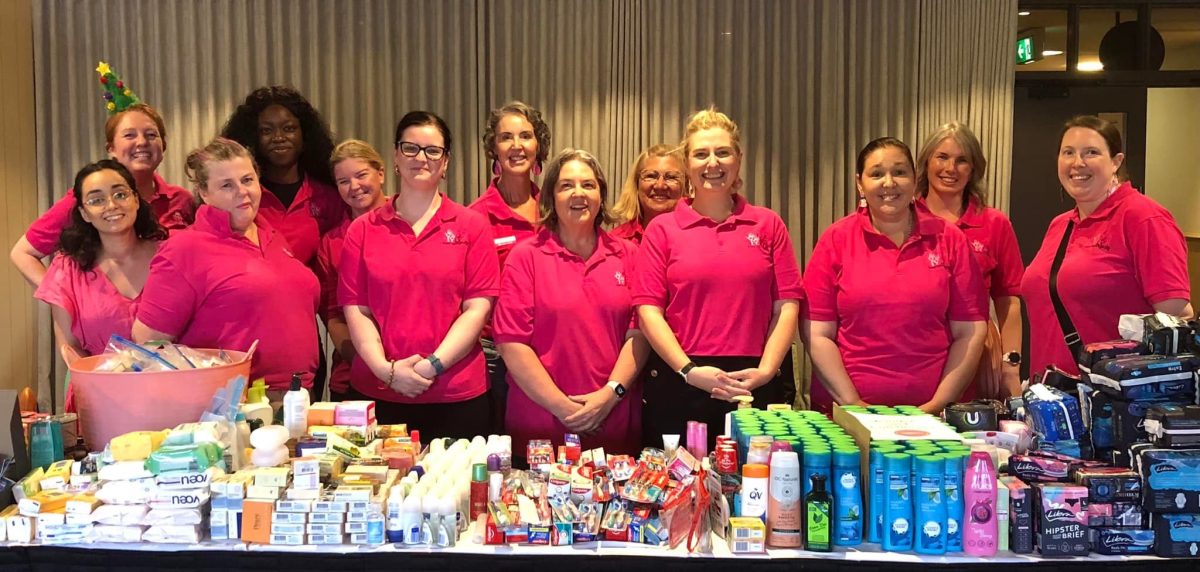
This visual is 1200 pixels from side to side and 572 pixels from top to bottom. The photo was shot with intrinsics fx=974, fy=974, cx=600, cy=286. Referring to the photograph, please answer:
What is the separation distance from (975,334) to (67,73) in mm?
4993

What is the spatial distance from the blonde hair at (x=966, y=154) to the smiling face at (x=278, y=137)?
2.53 metres

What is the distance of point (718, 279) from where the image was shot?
10.5ft

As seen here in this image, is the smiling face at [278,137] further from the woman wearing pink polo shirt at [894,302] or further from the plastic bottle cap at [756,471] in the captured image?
the plastic bottle cap at [756,471]

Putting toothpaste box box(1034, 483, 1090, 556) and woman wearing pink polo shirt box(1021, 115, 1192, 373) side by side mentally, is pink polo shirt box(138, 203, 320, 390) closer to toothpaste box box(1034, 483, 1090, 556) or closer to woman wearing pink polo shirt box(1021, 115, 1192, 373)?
toothpaste box box(1034, 483, 1090, 556)

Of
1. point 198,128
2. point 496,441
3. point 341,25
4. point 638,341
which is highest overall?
point 341,25

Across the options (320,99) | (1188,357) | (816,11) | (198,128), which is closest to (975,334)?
(1188,357)

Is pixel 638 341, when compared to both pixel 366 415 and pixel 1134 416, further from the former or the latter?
pixel 1134 416

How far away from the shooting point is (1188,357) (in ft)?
7.49

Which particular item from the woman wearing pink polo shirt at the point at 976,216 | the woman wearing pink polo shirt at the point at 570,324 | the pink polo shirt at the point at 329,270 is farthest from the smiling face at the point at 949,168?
the pink polo shirt at the point at 329,270

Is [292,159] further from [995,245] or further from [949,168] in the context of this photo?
[995,245]

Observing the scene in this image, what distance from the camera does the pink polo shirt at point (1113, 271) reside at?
3.21 m

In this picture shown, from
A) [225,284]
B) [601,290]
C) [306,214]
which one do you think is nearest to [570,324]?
[601,290]

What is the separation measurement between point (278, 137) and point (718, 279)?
196cm

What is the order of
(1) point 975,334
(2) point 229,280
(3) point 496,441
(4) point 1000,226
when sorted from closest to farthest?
(3) point 496,441
(2) point 229,280
(1) point 975,334
(4) point 1000,226
